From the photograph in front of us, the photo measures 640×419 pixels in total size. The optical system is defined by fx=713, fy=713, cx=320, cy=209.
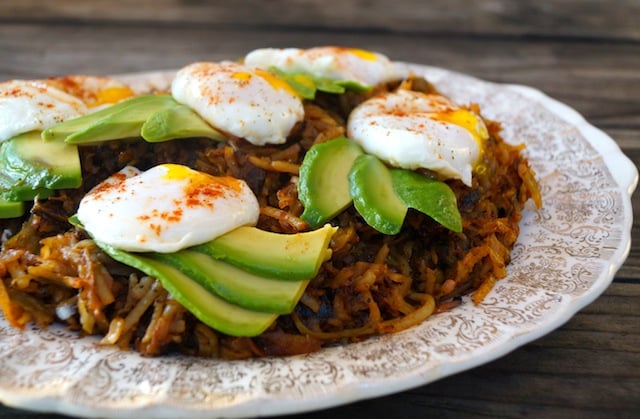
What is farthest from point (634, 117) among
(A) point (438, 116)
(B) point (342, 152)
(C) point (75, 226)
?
(C) point (75, 226)

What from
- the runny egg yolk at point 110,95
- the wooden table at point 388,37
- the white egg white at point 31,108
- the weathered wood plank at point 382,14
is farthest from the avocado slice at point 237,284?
the weathered wood plank at point 382,14

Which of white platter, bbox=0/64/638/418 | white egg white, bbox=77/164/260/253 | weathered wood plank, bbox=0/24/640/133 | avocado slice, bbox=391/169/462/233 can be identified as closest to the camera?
white platter, bbox=0/64/638/418

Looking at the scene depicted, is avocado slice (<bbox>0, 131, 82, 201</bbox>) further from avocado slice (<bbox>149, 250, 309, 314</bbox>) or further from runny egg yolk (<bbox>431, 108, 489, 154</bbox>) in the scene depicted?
runny egg yolk (<bbox>431, 108, 489, 154</bbox>)

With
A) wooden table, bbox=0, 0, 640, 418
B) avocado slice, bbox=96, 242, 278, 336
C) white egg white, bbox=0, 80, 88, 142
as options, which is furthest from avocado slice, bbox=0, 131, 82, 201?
wooden table, bbox=0, 0, 640, 418

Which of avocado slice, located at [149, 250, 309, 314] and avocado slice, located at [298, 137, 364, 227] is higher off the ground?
avocado slice, located at [298, 137, 364, 227]

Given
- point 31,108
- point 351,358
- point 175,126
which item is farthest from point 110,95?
point 351,358

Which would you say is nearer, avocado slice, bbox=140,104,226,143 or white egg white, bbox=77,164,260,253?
white egg white, bbox=77,164,260,253
